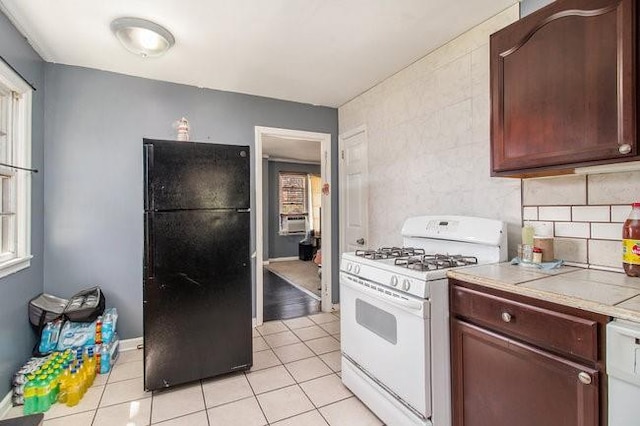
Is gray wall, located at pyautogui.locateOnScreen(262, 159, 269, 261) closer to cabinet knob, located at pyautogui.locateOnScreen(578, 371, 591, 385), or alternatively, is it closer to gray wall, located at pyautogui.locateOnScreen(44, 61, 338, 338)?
gray wall, located at pyautogui.locateOnScreen(44, 61, 338, 338)

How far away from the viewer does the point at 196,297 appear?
2137 millimetres

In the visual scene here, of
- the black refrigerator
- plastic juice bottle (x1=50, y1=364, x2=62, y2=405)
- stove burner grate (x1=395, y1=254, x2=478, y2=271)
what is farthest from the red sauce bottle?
plastic juice bottle (x1=50, y1=364, x2=62, y2=405)

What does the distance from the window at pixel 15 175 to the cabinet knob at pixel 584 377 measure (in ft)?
9.76

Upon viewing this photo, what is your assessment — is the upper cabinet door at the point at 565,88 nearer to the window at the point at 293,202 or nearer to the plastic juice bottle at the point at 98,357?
the plastic juice bottle at the point at 98,357

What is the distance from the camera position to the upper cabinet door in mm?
1203

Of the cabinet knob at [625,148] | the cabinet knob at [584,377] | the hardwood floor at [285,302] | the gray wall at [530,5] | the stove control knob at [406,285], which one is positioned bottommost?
the hardwood floor at [285,302]

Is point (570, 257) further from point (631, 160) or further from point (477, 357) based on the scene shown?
point (477, 357)

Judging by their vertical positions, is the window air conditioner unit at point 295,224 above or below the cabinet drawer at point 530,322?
above

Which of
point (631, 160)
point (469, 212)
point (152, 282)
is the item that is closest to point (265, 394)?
point (152, 282)

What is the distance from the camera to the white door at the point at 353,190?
10.8 feet

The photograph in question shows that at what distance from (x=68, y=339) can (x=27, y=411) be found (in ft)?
1.68

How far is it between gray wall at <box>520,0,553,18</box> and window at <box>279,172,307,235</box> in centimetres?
576

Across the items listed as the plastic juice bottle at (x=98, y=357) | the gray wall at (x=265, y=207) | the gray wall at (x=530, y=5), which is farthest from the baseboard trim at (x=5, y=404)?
the gray wall at (x=265, y=207)

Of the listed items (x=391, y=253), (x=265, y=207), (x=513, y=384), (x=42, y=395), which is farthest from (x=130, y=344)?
(x=265, y=207)
